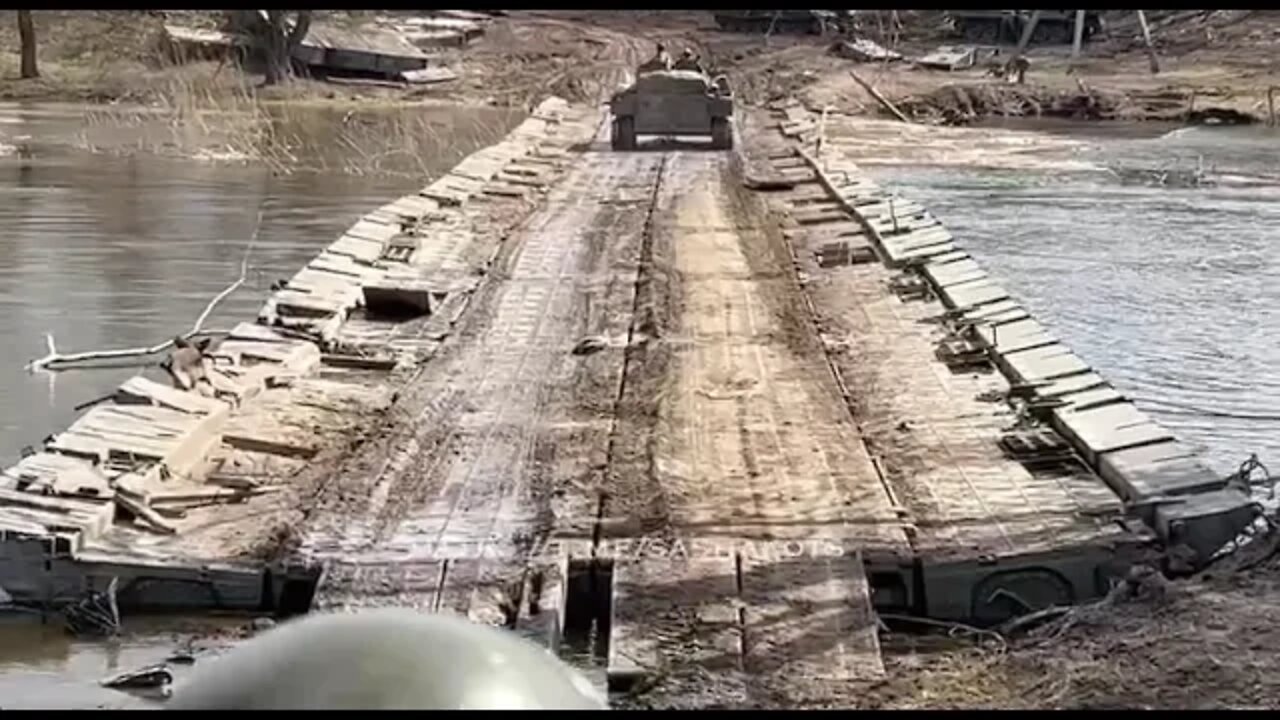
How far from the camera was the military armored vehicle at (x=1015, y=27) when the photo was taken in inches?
1813

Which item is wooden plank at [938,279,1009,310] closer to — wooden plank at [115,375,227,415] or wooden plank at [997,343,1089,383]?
wooden plank at [997,343,1089,383]

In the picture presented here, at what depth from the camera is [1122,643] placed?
19.6 ft

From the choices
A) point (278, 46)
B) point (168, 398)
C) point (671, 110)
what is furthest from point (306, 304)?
point (278, 46)

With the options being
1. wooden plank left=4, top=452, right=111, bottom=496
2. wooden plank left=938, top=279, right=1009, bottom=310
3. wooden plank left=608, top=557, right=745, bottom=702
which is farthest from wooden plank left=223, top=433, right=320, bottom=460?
wooden plank left=938, top=279, right=1009, bottom=310

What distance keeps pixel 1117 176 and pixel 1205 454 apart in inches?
622

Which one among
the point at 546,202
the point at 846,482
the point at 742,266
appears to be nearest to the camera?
the point at 846,482

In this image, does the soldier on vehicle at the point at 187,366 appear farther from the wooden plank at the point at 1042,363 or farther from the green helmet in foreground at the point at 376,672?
the green helmet in foreground at the point at 376,672

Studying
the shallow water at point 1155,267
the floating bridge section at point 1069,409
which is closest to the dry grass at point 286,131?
Answer: the shallow water at point 1155,267

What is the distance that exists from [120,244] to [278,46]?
866 inches

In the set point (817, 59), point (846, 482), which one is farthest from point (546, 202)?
point (817, 59)

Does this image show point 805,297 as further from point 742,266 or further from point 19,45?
point 19,45

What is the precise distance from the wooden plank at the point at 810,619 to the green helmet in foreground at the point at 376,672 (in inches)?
156

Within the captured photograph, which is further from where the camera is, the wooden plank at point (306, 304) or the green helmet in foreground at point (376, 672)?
the wooden plank at point (306, 304)

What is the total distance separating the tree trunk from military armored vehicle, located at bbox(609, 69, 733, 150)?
47.7 ft
